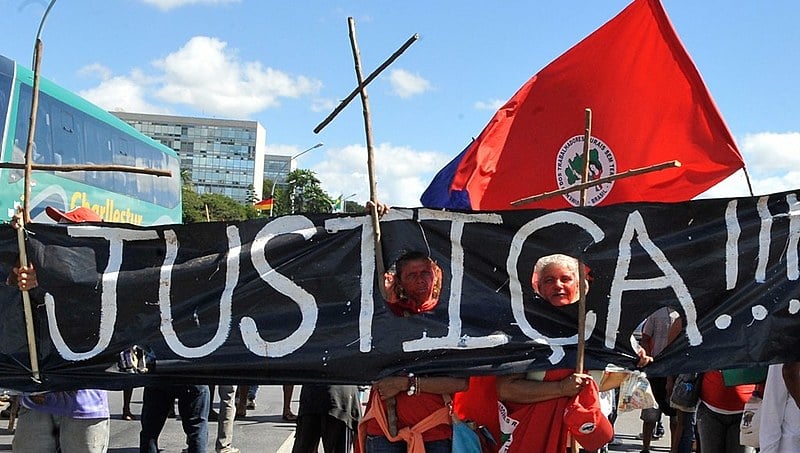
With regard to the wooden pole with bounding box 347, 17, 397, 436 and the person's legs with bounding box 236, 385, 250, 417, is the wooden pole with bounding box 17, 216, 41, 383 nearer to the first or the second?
the wooden pole with bounding box 347, 17, 397, 436

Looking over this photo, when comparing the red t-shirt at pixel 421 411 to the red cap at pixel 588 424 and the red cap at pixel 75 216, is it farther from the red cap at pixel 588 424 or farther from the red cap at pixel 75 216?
the red cap at pixel 75 216

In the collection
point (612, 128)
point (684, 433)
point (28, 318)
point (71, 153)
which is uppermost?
point (71, 153)

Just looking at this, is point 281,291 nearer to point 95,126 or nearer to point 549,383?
point 549,383

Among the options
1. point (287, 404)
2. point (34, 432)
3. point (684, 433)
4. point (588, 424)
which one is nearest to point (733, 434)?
point (684, 433)

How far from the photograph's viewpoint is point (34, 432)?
4258mm

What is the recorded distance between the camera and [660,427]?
30.6 ft

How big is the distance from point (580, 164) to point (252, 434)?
4.61 meters

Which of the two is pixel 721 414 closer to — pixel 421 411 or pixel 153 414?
pixel 421 411

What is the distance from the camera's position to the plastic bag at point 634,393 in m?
4.19

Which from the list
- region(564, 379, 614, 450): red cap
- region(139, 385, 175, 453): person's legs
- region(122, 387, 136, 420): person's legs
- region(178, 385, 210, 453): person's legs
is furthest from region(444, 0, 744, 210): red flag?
region(122, 387, 136, 420): person's legs

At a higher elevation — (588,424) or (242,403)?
(588,424)

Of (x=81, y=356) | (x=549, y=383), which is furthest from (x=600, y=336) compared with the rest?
(x=81, y=356)

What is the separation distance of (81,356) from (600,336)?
234 centimetres

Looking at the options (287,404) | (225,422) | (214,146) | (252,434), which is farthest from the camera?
(214,146)
